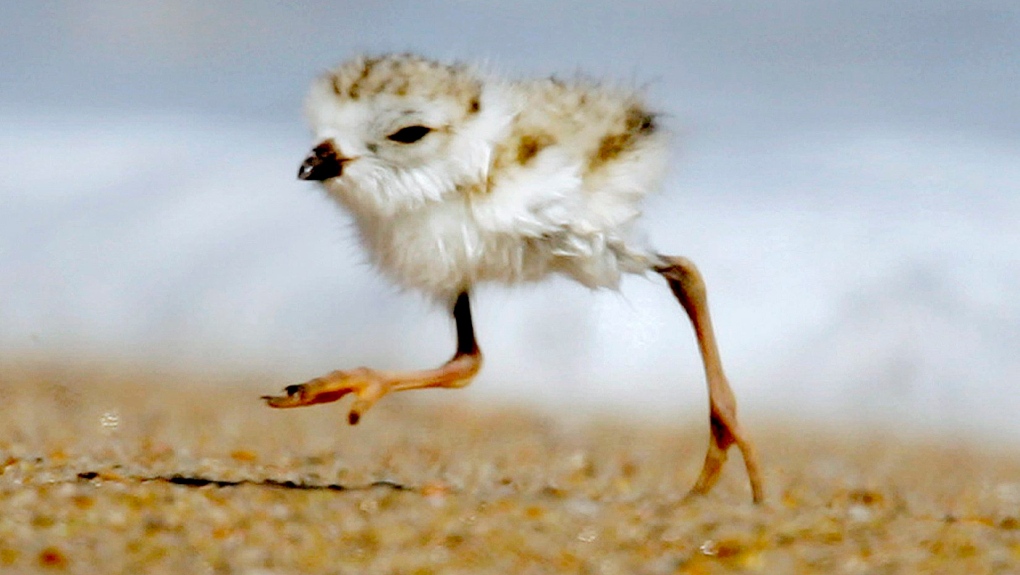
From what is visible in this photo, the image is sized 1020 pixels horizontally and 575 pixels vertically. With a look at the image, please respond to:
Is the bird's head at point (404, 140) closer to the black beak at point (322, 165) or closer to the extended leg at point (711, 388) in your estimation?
the black beak at point (322, 165)

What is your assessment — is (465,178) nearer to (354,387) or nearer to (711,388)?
(354,387)

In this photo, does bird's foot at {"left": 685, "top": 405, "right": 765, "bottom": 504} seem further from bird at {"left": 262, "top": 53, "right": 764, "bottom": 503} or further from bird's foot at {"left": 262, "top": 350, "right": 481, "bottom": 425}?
bird's foot at {"left": 262, "top": 350, "right": 481, "bottom": 425}

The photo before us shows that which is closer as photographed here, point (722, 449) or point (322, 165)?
point (322, 165)

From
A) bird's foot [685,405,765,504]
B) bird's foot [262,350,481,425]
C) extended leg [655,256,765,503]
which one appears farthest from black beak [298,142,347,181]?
bird's foot [685,405,765,504]

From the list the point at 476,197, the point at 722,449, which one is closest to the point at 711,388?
the point at 722,449

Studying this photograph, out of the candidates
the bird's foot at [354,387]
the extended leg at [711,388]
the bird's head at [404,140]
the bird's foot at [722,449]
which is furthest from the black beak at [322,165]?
the bird's foot at [722,449]

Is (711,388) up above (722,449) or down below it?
above
